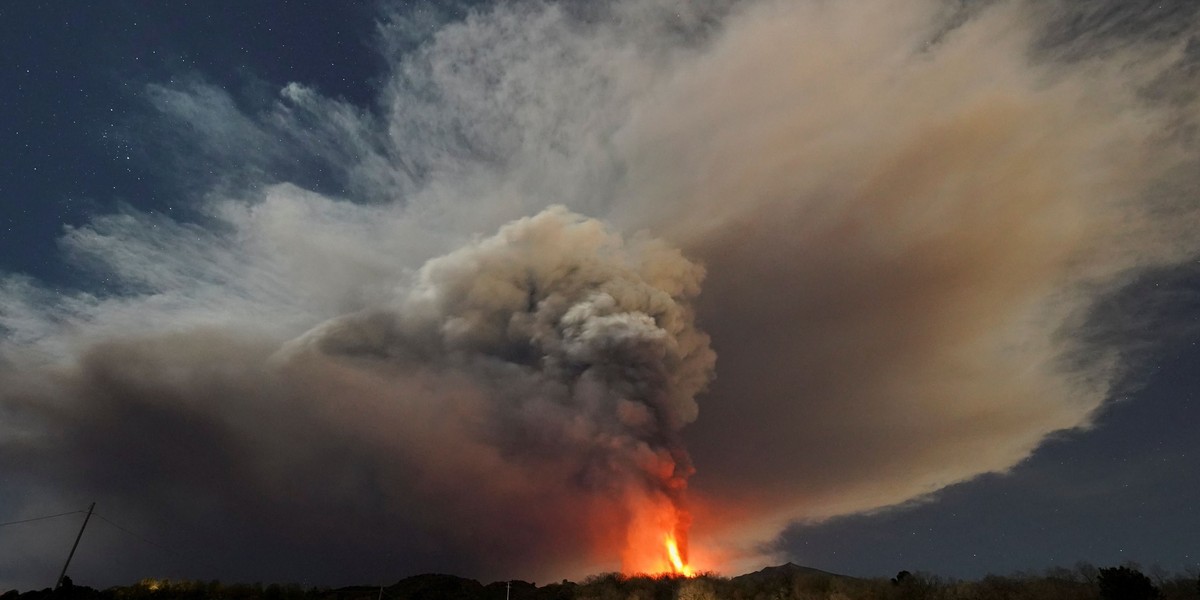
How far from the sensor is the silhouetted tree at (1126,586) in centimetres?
3862

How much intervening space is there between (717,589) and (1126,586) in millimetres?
26691

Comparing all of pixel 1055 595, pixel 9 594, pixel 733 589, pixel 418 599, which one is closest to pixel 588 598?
pixel 733 589

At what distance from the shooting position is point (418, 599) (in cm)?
6500

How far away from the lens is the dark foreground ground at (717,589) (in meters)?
41.3

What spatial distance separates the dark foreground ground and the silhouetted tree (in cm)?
5

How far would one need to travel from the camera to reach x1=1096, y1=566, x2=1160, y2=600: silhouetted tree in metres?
38.6

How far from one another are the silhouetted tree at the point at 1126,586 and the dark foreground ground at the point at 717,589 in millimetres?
47

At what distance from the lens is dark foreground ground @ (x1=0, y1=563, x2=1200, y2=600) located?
41.3 meters

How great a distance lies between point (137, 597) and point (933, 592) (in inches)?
2541

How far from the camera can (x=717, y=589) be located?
5281cm

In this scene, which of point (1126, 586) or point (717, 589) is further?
point (717, 589)

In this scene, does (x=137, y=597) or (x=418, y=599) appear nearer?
(x=137, y=597)

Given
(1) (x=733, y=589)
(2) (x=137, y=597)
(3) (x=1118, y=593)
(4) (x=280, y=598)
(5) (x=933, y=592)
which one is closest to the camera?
(3) (x=1118, y=593)

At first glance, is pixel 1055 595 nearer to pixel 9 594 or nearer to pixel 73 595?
pixel 73 595
